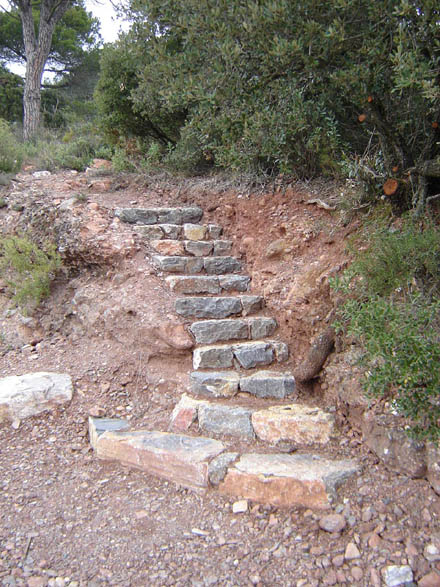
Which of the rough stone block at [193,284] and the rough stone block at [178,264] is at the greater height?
the rough stone block at [178,264]

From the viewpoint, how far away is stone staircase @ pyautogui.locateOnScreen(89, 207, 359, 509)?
2.62 metres

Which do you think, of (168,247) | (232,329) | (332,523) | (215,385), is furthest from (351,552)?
(168,247)

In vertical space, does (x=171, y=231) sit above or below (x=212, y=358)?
above

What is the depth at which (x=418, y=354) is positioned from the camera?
2125mm

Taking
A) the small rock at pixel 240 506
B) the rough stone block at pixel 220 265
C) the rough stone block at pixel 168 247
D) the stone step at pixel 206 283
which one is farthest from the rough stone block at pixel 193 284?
the small rock at pixel 240 506

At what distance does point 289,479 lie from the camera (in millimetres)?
2539

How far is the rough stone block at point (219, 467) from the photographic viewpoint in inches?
106

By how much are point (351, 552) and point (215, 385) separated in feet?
5.31

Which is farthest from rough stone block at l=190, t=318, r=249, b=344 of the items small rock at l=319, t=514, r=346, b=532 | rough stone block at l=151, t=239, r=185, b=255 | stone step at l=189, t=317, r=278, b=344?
small rock at l=319, t=514, r=346, b=532

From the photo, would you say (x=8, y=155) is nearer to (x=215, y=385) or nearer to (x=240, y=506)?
(x=215, y=385)

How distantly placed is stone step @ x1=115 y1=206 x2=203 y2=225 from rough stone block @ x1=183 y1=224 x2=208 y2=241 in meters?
0.23

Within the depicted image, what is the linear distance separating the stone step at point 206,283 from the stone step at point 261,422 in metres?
1.38

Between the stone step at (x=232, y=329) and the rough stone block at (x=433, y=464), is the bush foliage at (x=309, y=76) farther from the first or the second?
the rough stone block at (x=433, y=464)

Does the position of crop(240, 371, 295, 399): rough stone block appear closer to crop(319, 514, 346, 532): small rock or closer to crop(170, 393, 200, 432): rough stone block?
crop(170, 393, 200, 432): rough stone block
